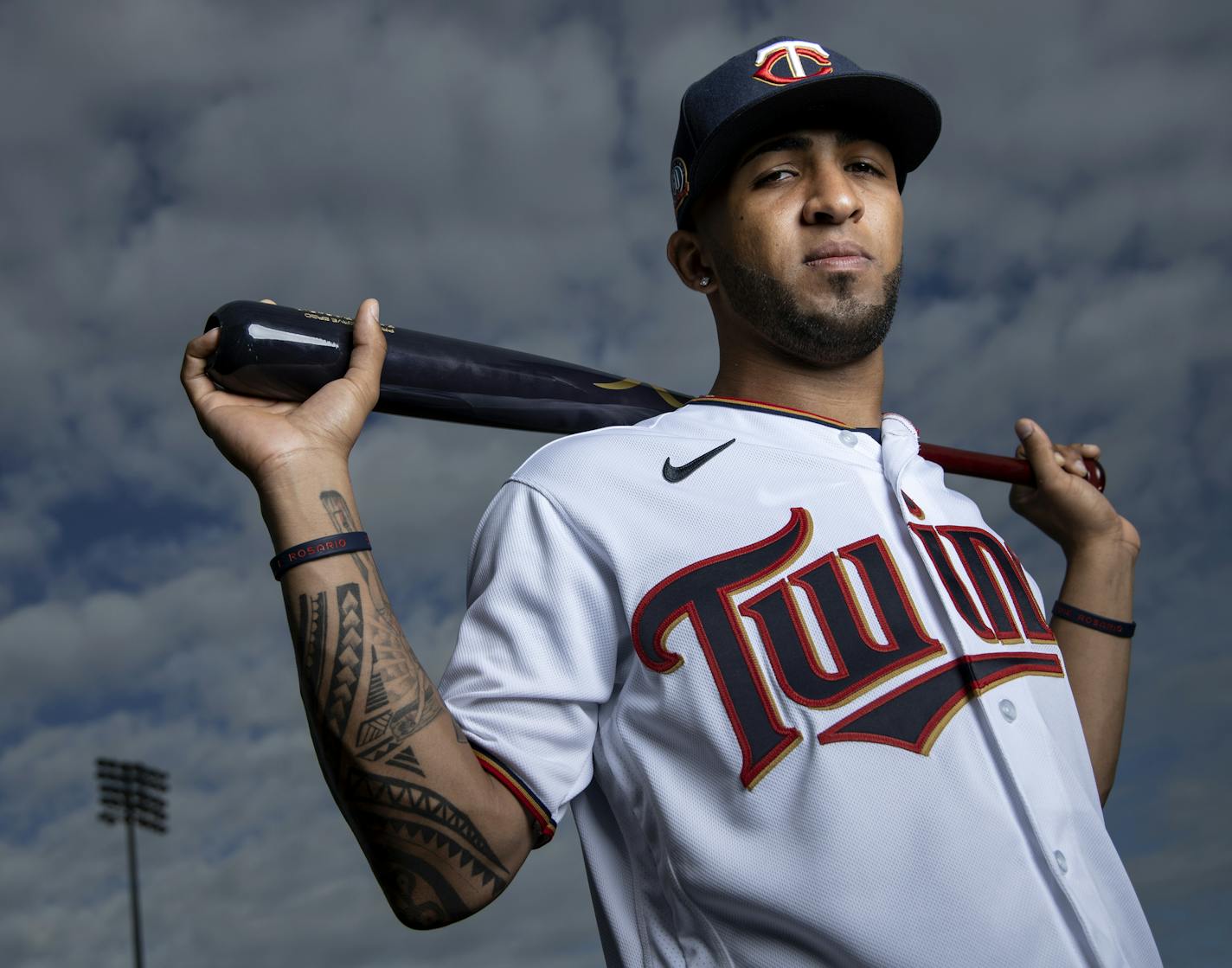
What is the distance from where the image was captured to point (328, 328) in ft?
7.19

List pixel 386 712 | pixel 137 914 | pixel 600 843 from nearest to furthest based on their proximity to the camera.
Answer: pixel 386 712 < pixel 600 843 < pixel 137 914

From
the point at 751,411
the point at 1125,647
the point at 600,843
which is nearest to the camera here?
the point at 600,843

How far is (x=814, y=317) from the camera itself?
2.39m

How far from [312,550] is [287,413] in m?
0.33

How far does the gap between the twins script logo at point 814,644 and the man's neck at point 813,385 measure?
1.34 ft

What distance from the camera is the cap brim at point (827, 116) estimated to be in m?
2.43

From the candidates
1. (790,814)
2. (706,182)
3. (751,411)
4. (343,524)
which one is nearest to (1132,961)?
(790,814)

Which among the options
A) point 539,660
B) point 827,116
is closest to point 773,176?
point 827,116

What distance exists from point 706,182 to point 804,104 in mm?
266

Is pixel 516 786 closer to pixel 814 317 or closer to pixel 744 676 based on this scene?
pixel 744 676

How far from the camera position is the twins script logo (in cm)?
190

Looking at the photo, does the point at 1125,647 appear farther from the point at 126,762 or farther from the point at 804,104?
the point at 126,762

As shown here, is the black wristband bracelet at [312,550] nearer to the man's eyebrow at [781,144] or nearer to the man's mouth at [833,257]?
the man's mouth at [833,257]

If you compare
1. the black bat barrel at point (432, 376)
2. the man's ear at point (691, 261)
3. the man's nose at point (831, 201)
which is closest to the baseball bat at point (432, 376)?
the black bat barrel at point (432, 376)
